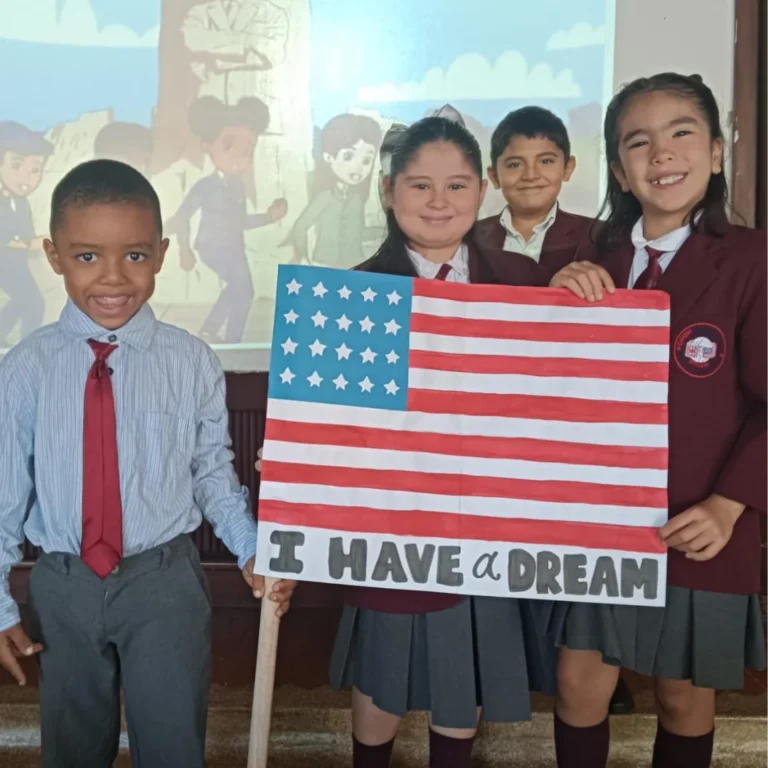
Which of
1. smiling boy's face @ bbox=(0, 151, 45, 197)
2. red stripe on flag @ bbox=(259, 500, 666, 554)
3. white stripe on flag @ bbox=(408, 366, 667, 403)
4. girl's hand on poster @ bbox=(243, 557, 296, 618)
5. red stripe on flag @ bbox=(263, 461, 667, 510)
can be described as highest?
smiling boy's face @ bbox=(0, 151, 45, 197)

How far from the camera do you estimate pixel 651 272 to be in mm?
1479

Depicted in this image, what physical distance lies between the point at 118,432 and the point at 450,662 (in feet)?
2.54

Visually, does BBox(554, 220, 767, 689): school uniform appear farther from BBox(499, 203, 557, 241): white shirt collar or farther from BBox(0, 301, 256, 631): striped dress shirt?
BBox(0, 301, 256, 631): striped dress shirt

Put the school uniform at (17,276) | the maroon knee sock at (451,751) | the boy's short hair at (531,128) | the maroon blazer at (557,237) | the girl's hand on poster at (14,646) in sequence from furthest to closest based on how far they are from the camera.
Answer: the school uniform at (17,276) < the boy's short hair at (531,128) < the maroon blazer at (557,237) < the maroon knee sock at (451,751) < the girl's hand on poster at (14,646)

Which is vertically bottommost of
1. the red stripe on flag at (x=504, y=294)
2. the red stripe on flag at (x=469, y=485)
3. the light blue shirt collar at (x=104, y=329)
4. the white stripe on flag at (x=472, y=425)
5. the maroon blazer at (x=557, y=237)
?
the red stripe on flag at (x=469, y=485)

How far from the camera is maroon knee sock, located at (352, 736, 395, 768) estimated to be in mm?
1563

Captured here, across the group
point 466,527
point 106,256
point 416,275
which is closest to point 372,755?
point 466,527

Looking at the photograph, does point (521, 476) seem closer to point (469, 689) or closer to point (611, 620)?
point (611, 620)

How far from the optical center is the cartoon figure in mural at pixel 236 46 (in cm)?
194

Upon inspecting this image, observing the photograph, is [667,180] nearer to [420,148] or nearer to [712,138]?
[712,138]

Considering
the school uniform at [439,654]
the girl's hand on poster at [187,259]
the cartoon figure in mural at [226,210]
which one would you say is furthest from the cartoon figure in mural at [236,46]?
the school uniform at [439,654]

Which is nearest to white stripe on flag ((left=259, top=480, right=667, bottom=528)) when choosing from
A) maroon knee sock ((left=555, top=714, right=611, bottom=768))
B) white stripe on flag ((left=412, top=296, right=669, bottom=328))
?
white stripe on flag ((left=412, top=296, right=669, bottom=328))

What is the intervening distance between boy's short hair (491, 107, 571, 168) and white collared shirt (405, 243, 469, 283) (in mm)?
416

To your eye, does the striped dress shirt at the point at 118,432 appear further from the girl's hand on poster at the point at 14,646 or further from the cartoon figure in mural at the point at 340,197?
the cartoon figure in mural at the point at 340,197
